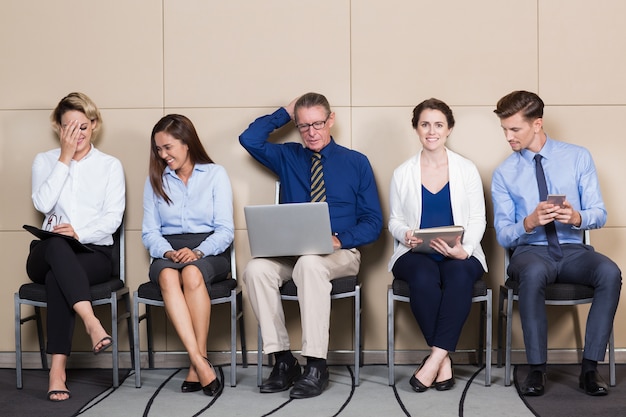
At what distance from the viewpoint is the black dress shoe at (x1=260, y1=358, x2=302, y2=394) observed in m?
3.64

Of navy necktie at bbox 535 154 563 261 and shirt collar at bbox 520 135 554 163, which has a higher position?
shirt collar at bbox 520 135 554 163

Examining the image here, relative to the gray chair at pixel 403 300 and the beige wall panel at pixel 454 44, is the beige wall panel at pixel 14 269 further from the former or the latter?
the beige wall panel at pixel 454 44

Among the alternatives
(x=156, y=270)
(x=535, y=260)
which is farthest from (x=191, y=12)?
(x=535, y=260)

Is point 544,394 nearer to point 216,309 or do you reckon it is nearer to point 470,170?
point 470,170

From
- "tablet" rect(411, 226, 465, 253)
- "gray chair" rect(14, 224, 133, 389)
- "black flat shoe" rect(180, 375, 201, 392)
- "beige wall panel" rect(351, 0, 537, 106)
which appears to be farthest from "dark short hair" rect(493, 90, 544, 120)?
"gray chair" rect(14, 224, 133, 389)

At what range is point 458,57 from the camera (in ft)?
13.9

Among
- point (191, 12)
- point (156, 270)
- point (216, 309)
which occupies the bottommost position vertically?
point (216, 309)

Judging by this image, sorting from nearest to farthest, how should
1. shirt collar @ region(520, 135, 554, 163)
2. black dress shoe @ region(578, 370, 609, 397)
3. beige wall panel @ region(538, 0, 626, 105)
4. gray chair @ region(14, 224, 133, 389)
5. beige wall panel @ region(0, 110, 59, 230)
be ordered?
black dress shoe @ region(578, 370, 609, 397)
gray chair @ region(14, 224, 133, 389)
shirt collar @ region(520, 135, 554, 163)
beige wall panel @ region(538, 0, 626, 105)
beige wall panel @ region(0, 110, 59, 230)

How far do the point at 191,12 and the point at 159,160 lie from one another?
0.90 meters

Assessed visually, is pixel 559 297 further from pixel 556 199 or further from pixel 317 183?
pixel 317 183

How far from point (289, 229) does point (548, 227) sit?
4.37 ft

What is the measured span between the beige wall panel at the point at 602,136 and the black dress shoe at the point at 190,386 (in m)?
2.37

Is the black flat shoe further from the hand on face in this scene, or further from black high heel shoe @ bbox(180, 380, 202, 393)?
the hand on face

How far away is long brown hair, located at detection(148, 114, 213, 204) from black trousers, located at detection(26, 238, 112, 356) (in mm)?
569
